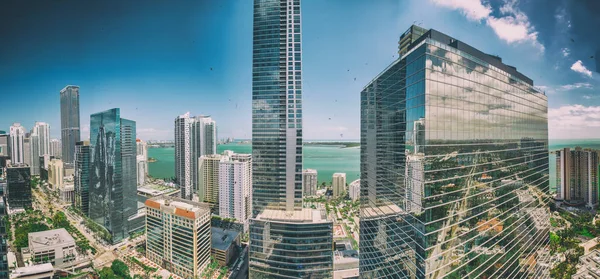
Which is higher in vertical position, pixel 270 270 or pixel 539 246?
pixel 539 246

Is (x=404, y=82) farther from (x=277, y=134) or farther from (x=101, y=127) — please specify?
(x=101, y=127)

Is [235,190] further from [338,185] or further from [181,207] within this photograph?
[338,185]

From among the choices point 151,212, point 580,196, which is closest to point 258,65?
point 151,212

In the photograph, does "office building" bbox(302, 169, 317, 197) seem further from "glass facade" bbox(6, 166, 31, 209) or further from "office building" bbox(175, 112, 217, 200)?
"glass facade" bbox(6, 166, 31, 209)

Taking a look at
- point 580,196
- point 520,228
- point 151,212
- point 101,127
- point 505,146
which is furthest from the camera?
point 580,196

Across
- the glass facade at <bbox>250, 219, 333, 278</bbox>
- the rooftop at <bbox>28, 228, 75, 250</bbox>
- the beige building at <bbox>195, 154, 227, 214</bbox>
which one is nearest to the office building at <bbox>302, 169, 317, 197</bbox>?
the beige building at <bbox>195, 154, 227, 214</bbox>

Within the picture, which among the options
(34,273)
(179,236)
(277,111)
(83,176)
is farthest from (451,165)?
(83,176)

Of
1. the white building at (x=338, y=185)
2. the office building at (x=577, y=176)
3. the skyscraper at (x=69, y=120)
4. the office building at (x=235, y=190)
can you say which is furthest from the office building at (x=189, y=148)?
the office building at (x=577, y=176)
